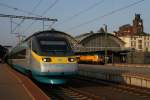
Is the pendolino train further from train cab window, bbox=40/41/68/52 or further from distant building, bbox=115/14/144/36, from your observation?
distant building, bbox=115/14/144/36

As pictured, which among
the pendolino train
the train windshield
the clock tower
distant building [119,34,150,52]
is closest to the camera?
the pendolino train

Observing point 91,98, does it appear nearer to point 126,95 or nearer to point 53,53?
point 126,95

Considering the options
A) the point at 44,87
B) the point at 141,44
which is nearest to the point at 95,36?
the point at 141,44

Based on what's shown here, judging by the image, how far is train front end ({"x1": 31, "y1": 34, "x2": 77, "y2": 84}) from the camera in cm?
1811

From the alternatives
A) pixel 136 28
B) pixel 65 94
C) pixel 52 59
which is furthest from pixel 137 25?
pixel 65 94

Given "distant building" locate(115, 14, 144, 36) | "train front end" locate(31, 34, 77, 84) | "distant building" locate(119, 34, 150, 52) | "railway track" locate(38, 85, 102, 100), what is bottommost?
"railway track" locate(38, 85, 102, 100)

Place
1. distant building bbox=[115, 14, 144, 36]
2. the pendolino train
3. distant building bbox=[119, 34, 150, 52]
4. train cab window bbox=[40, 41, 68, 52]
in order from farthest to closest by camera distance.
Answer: distant building bbox=[115, 14, 144, 36] → distant building bbox=[119, 34, 150, 52] → train cab window bbox=[40, 41, 68, 52] → the pendolino train

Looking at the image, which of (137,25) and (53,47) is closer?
(53,47)

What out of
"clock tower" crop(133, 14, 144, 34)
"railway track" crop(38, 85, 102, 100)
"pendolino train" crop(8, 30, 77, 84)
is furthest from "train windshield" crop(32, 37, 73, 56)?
"clock tower" crop(133, 14, 144, 34)

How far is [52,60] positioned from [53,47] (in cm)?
107

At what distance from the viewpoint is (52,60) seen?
18203mm

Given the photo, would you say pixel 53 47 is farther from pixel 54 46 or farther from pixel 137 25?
pixel 137 25

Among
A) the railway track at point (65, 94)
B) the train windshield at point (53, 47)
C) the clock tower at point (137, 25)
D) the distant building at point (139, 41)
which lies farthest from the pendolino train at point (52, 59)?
the clock tower at point (137, 25)

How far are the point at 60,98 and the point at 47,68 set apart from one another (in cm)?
237
